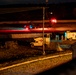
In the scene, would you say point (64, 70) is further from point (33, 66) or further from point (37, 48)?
point (37, 48)

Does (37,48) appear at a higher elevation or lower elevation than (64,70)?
lower

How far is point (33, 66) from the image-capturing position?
9000mm

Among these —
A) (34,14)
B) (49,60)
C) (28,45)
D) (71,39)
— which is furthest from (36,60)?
(34,14)

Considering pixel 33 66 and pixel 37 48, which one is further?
pixel 37 48

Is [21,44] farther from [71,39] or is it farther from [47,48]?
[71,39]

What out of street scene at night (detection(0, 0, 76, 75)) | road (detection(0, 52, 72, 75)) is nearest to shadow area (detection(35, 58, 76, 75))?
street scene at night (detection(0, 0, 76, 75))

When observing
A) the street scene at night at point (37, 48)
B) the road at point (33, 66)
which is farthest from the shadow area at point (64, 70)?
the road at point (33, 66)

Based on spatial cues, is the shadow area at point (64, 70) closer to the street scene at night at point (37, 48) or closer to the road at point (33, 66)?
the street scene at night at point (37, 48)

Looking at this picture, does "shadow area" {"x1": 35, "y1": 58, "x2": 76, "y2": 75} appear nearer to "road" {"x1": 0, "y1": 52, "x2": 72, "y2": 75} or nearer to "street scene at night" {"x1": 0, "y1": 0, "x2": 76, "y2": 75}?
"street scene at night" {"x1": 0, "y1": 0, "x2": 76, "y2": 75}

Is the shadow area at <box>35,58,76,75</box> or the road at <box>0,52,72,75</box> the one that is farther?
the road at <box>0,52,72,75</box>

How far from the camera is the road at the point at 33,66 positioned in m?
8.05

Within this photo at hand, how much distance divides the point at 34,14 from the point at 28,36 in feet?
44.6

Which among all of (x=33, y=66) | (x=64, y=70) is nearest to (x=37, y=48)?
(x=33, y=66)

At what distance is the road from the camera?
8.05 metres
